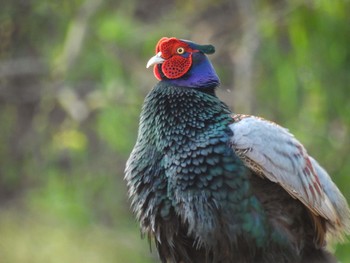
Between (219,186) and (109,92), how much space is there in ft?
13.8

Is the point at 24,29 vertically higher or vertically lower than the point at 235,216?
higher

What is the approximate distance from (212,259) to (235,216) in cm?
28

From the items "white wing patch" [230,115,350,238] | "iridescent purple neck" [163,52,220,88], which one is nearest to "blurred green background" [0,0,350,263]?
"iridescent purple neck" [163,52,220,88]

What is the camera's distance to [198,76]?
17.6 feet

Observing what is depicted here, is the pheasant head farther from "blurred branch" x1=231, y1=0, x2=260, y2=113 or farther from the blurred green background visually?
"blurred branch" x1=231, y1=0, x2=260, y2=113

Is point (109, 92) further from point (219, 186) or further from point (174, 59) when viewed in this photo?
point (219, 186)

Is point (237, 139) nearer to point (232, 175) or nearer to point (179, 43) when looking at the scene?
point (232, 175)

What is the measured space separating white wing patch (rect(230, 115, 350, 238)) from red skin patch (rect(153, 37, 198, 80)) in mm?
405

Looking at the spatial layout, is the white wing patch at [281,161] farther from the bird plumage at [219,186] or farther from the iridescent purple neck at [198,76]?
the iridescent purple neck at [198,76]

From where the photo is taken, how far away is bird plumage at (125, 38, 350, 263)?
16.5 feet

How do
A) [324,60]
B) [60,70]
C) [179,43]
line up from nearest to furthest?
[179,43], [324,60], [60,70]

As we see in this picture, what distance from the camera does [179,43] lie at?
5371mm

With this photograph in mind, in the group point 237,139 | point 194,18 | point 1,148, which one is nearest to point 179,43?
point 237,139

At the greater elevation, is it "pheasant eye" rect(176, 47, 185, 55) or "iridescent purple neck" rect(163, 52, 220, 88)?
"pheasant eye" rect(176, 47, 185, 55)
